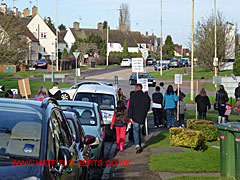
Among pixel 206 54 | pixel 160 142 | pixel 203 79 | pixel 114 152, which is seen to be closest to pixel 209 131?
pixel 160 142

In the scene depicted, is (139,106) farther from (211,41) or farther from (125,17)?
(125,17)

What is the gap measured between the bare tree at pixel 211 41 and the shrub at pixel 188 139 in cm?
4330

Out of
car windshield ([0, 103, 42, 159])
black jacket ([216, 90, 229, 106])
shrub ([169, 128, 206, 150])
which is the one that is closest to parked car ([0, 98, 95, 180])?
car windshield ([0, 103, 42, 159])

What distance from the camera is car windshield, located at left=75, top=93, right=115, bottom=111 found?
1664 centimetres

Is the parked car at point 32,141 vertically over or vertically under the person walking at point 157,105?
over

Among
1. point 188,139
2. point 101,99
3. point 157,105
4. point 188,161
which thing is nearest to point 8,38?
point 157,105

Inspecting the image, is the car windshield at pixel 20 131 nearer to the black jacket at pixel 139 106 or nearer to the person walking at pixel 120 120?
the black jacket at pixel 139 106

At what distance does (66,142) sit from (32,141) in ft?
3.54

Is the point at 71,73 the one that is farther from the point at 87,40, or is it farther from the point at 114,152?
the point at 114,152

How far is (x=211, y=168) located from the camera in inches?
390

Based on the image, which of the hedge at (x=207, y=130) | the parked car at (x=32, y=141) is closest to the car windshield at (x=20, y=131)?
the parked car at (x=32, y=141)

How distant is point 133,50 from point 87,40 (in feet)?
88.6

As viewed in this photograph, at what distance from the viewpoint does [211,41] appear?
54688 millimetres

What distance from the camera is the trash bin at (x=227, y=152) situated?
8.50 metres
